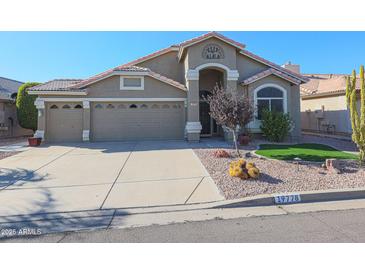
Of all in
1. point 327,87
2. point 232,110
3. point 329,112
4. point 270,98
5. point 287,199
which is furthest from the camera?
point 327,87

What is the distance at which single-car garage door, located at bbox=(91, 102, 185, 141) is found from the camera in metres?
14.8

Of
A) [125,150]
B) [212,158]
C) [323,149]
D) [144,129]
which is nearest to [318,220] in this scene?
[212,158]

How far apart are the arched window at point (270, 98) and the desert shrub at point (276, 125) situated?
0.82 meters

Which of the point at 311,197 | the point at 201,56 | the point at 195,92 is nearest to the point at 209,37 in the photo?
the point at 201,56

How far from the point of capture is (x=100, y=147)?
1272cm

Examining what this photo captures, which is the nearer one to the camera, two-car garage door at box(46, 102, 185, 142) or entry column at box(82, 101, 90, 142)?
entry column at box(82, 101, 90, 142)

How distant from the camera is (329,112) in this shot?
17.9 m

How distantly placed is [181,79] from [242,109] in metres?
8.87

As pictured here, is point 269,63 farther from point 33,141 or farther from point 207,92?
point 33,141

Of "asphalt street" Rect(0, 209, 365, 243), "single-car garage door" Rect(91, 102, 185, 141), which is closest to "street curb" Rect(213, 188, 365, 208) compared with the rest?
"asphalt street" Rect(0, 209, 365, 243)

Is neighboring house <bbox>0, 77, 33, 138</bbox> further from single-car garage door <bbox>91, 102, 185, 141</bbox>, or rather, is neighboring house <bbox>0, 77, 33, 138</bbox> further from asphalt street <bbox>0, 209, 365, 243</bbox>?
asphalt street <bbox>0, 209, 365, 243</bbox>

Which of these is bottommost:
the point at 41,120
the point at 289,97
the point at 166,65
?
the point at 41,120

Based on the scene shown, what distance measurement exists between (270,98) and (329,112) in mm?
6612

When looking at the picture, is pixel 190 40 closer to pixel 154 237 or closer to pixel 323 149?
pixel 323 149
